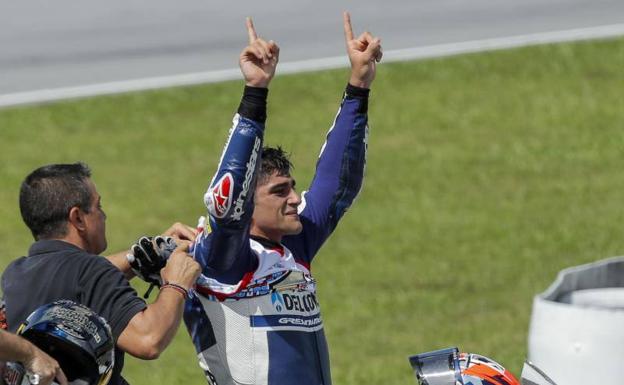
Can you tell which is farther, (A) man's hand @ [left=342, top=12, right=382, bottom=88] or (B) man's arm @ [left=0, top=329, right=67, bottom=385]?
(A) man's hand @ [left=342, top=12, right=382, bottom=88]

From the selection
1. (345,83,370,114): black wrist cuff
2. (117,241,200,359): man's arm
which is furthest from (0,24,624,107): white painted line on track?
(117,241,200,359): man's arm

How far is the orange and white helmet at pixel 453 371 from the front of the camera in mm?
5207

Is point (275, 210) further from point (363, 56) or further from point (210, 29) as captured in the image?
A: point (210, 29)

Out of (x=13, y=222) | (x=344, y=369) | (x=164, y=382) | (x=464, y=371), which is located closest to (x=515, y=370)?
(x=344, y=369)

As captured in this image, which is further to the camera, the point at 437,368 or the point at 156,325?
the point at 437,368

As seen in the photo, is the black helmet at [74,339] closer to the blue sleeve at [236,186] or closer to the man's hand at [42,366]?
the man's hand at [42,366]

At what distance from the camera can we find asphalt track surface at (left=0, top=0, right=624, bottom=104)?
47.0 ft

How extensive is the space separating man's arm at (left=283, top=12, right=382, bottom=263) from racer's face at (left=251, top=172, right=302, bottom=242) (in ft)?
1.05

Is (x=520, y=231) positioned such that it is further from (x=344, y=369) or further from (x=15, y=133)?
(x=15, y=133)

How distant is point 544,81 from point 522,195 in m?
2.23

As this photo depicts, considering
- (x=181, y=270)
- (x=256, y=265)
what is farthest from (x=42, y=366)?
(x=256, y=265)

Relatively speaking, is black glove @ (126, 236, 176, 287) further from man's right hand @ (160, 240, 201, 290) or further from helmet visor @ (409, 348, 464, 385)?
helmet visor @ (409, 348, 464, 385)

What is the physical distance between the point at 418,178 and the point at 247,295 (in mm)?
8381

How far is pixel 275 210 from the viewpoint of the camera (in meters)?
5.66
